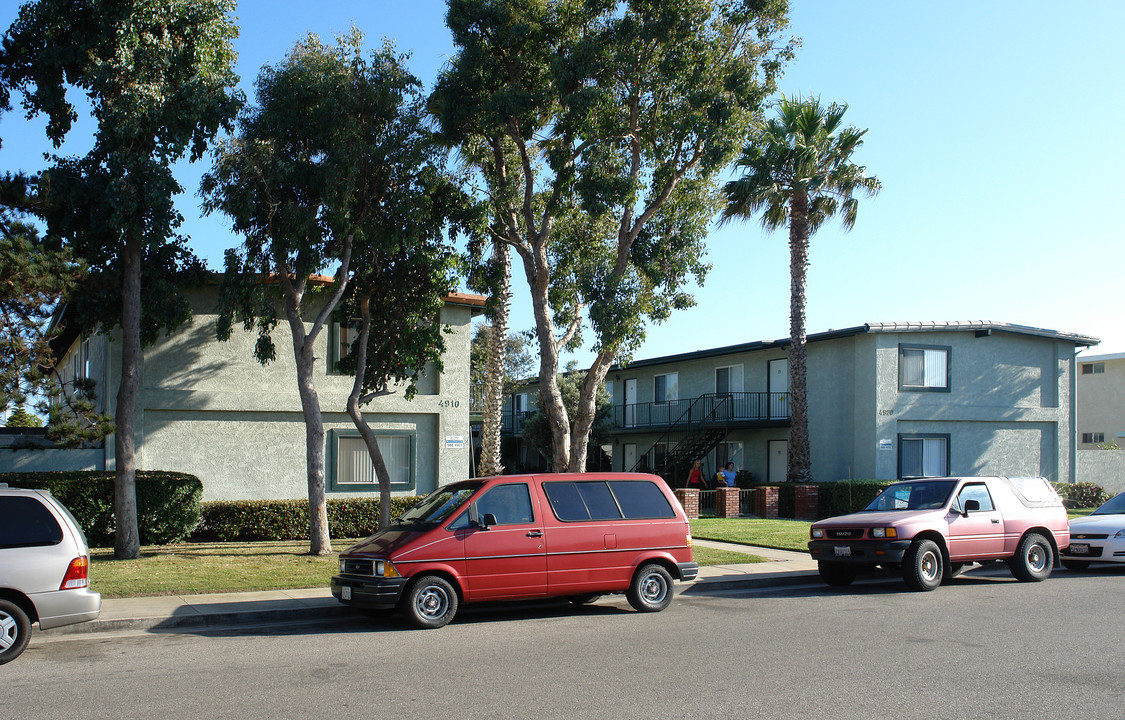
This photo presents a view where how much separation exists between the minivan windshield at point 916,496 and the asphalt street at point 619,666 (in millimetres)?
2244

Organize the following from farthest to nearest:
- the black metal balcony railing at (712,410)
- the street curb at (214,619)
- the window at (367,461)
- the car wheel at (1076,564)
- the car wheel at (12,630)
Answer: the black metal balcony railing at (712,410)
the window at (367,461)
the car wheel at (1076,564)
the street curb at (214,619)
the car wheel at (12,630)

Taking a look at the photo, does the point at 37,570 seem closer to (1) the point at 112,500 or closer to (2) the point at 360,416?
(2) the point at 360,416

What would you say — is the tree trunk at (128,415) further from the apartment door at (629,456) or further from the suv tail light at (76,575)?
the apartment door at (629,456)

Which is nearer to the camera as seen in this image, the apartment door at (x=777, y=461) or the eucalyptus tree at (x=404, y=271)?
the eucalyptus tree at (x=404, y=271)

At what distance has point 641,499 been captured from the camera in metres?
11.8

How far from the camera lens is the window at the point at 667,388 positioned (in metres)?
36.6

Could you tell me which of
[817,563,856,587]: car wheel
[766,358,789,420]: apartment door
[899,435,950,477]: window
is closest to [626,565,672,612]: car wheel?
[817,563,856,587]: car wheel

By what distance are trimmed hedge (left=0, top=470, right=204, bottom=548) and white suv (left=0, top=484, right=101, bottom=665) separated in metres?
8.71

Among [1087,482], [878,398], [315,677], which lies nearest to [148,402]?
[315,677]

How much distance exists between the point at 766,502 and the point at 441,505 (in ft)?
55.9

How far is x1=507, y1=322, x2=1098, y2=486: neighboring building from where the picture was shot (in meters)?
28.5

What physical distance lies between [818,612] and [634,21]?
9.78 metres

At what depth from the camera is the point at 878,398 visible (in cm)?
2811

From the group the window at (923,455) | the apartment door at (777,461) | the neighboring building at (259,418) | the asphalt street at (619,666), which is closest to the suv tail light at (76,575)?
the asphalt street at (619,666)
